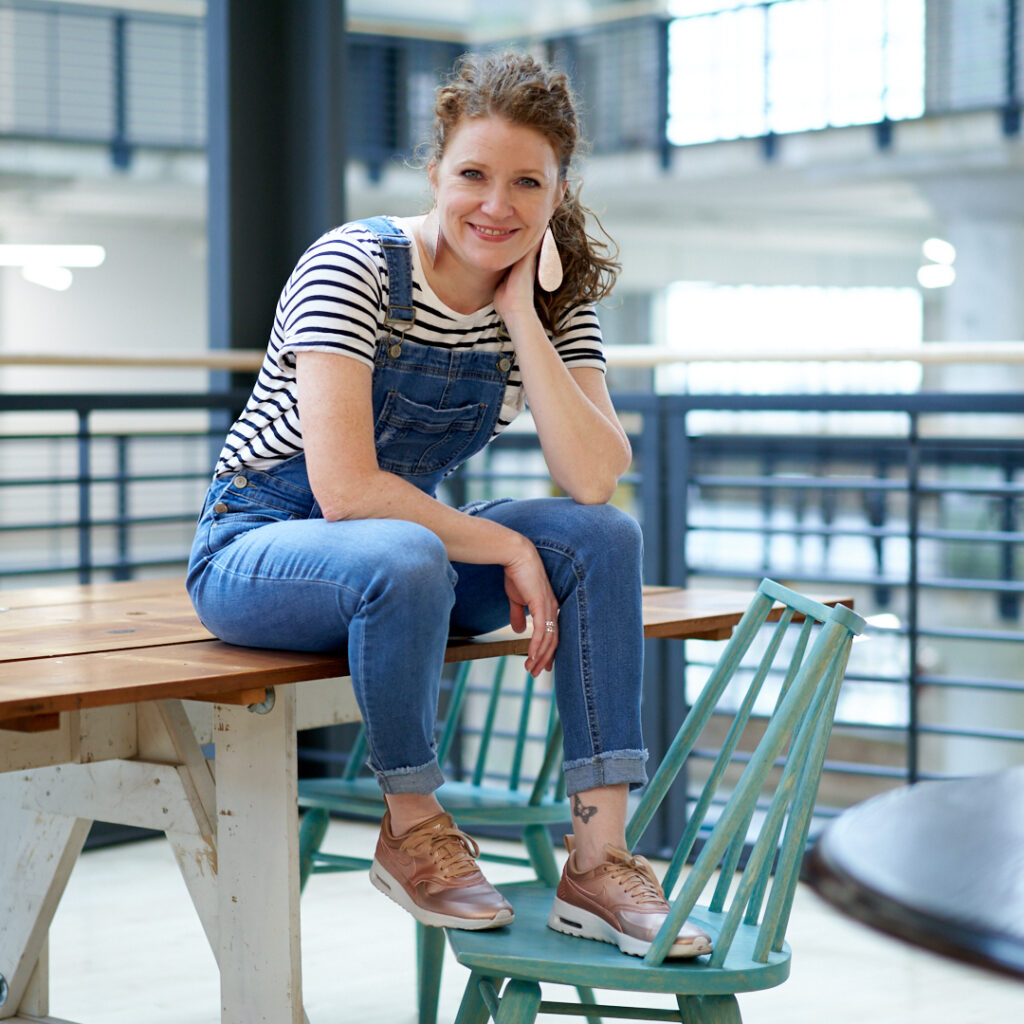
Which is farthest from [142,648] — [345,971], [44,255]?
[44,255]

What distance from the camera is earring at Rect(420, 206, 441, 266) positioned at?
1.43m

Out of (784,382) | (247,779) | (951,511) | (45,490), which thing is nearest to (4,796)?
(247,779)

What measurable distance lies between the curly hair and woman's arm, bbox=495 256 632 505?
0.18 ft

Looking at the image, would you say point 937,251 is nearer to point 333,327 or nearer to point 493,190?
point 493,190

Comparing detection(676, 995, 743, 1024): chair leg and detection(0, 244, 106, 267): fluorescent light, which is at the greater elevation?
detection(0, 244, 106, 267): fluorescent light

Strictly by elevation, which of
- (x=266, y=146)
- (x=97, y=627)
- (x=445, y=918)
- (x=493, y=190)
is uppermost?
(x=266, y=146)

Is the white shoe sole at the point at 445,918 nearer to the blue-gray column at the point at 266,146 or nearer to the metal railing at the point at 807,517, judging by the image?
the metal railing at the point at 807,517

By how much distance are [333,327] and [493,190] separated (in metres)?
0.21

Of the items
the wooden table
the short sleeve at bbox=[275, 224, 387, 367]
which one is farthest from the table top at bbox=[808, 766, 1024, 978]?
the short sleeve at bbox=[275, 224, 387, 367]

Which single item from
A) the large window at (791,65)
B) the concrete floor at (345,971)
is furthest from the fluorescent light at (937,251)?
the concrete floor at (345,971)

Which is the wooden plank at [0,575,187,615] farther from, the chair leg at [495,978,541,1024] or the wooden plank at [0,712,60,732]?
the chair leg at [495,978,541,1024]

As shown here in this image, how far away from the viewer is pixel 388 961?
87.2 inches

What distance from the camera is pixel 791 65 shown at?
31.7ft

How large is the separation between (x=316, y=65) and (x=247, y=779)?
1.98 metres
